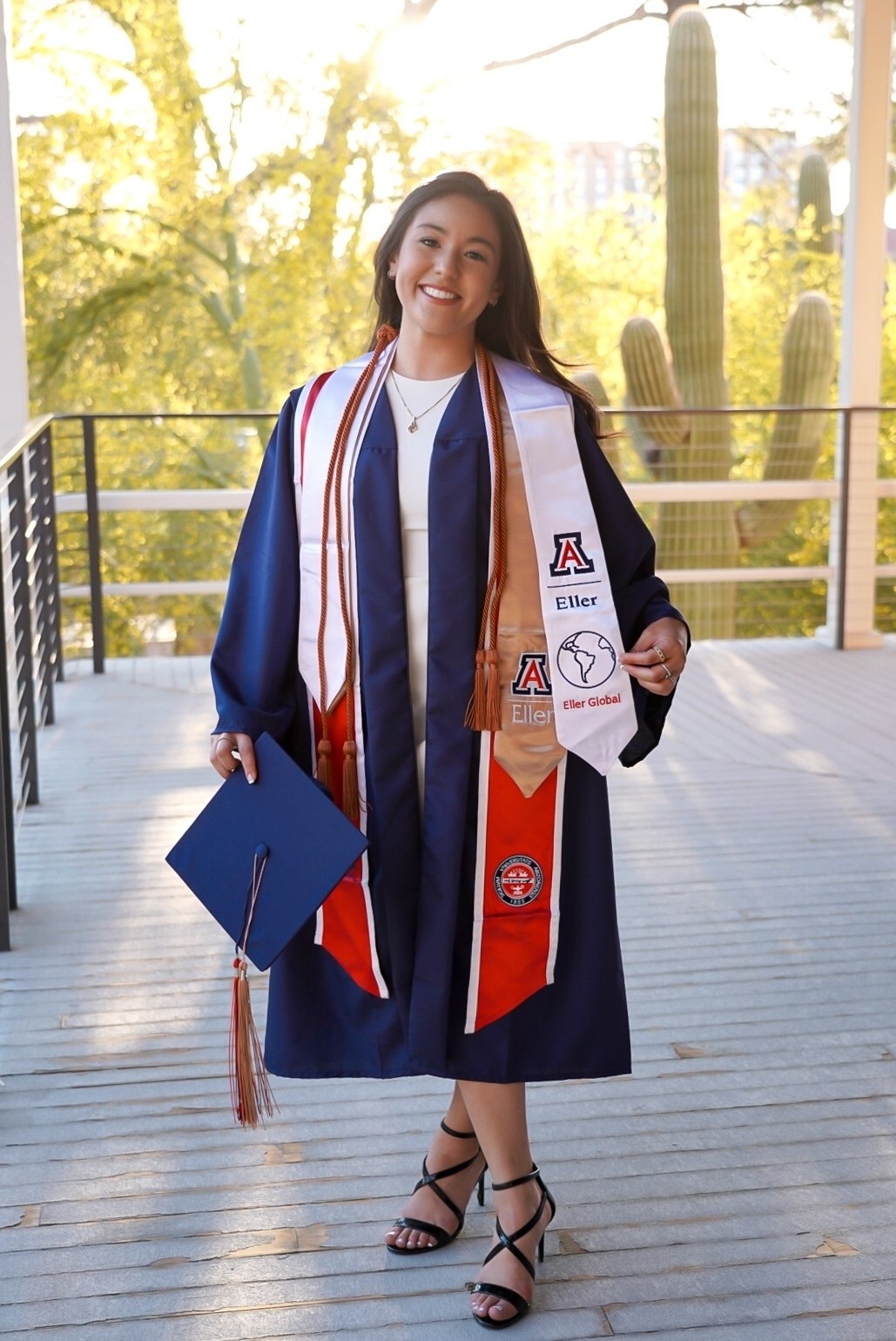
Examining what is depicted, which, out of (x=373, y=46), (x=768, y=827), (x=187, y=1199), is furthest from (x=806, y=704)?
(x=373, y=46)

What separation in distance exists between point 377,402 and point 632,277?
2313cm

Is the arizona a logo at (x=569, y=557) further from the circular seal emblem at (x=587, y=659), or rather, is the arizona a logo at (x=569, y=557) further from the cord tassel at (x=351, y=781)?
the cord tassel at (x=351, y=781)

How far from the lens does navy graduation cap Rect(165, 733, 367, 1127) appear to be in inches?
69.0

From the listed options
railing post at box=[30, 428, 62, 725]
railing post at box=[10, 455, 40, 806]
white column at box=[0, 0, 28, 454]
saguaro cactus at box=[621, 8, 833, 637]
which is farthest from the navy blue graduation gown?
saguaro cactus at box=[621, 8, 833, 637]

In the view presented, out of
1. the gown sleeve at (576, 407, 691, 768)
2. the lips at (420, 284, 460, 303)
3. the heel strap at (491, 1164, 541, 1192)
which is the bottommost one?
the heel strap at (491, 1164, 541, 1192)

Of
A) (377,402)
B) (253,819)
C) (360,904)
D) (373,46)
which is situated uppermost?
(373,46)

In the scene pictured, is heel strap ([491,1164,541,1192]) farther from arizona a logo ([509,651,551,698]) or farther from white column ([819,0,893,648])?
white column ([819,0,893,648])

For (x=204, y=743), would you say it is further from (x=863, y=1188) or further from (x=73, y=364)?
(x=73, y=364)

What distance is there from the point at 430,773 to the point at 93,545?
15.4 feet

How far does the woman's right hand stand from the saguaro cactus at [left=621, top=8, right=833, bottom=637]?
9796mm

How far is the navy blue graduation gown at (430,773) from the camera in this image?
69.6 inches

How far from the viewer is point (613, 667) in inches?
70.1

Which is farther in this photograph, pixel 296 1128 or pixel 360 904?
pixel 296 1128

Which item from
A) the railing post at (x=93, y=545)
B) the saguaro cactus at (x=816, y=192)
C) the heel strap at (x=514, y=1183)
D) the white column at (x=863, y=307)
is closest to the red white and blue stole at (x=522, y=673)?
the heel strap at (x=514, y=1183)
